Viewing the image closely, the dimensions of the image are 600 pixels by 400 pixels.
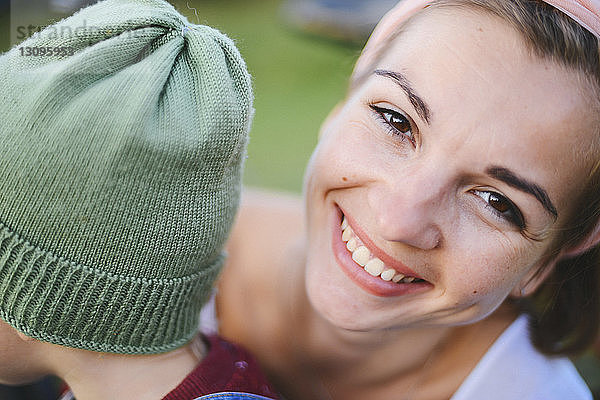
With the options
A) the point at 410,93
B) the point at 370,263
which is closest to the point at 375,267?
the point at 370,263

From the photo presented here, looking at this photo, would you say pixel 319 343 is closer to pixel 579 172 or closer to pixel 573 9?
pixel 579 172

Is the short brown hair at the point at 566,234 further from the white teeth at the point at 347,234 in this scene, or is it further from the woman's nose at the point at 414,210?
the white teeth at the point at 347,234

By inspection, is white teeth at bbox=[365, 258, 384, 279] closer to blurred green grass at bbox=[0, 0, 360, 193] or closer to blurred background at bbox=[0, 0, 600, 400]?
blurred background at bbox=[0, 0, 600, 400]

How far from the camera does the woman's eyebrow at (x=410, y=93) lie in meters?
1.46

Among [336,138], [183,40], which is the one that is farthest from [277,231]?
[183,40]

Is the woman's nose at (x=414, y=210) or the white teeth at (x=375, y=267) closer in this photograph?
the woman's nose at (x=414, y=210)

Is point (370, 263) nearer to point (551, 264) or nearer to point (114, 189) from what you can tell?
point (551, 264)

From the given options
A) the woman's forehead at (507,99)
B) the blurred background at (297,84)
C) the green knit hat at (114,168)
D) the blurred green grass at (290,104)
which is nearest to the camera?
the green knit hat at (114,168)

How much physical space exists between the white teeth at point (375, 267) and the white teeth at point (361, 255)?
1cm

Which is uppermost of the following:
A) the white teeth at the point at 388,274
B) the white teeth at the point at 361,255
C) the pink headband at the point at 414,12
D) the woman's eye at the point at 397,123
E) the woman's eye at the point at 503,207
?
the pink headband at the point at 414,12

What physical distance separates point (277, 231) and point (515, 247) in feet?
3.55

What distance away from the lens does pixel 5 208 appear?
Answer: 1.25 metres

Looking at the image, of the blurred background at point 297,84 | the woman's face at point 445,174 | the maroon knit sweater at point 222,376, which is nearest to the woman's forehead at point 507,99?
the woman's face at point 445,174

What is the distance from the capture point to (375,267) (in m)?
1.63
